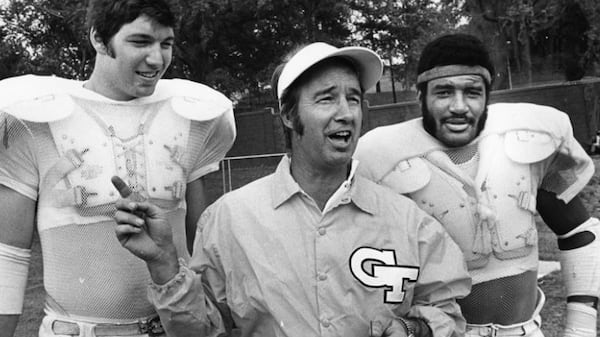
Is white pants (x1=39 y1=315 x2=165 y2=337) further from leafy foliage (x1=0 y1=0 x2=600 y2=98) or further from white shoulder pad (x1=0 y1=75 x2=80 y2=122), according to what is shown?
leafy foliage (x1=0 y1=0 x2=600 y2=98)

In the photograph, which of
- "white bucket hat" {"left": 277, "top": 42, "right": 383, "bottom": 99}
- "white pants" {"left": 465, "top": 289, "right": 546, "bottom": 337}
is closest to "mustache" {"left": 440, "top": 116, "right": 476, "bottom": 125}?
"white bucket hat" {"left": 277, "top": 42, "right": 383, "bottom": 99}

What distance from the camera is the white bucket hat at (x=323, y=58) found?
2.18 meters

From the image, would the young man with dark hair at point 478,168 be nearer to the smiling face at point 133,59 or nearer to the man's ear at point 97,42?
the smiling face at point 133,59

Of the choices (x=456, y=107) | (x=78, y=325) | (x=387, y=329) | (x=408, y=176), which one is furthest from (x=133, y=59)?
(x=387, y=329)

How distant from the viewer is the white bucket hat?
2176 millimetres

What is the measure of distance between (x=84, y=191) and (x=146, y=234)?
0.61m

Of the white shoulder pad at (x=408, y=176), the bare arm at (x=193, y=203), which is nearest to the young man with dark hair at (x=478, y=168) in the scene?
the white shoulder pad at (x=408, y=176)

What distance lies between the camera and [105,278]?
8.34ft

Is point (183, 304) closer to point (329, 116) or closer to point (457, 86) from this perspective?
point (329, 116)

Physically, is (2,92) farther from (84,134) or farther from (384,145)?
(384,145)

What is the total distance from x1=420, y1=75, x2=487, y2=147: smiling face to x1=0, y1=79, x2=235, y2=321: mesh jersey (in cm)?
113

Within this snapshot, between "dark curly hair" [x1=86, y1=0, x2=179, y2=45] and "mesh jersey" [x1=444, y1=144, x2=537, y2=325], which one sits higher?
"dark curly hair" [x1=86, y1=0, x2=179, y2=45]

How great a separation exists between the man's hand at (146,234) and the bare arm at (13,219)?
0.70 meters

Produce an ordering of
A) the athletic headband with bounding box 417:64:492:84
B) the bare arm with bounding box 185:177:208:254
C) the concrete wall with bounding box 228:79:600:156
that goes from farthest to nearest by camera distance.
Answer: the concrete wall with bounding box 228:79:600:156
the bare arm with bounding box 185:177:208:254
the athletic headband with bounding box 417:64:492:84
